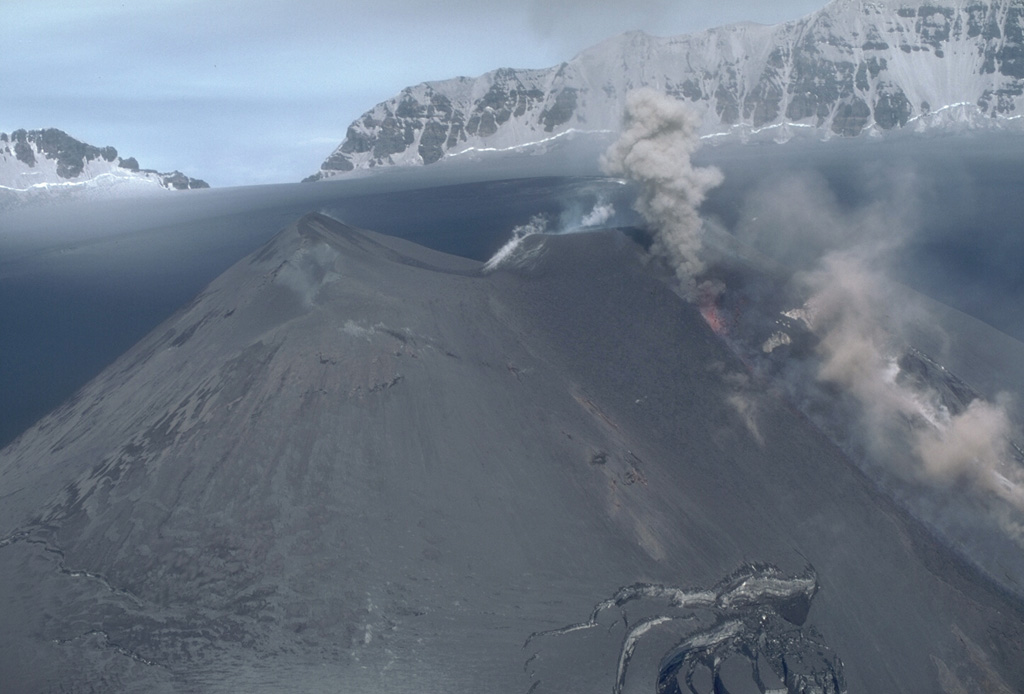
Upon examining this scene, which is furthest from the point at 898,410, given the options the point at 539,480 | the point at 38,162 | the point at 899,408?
the point at 38,162

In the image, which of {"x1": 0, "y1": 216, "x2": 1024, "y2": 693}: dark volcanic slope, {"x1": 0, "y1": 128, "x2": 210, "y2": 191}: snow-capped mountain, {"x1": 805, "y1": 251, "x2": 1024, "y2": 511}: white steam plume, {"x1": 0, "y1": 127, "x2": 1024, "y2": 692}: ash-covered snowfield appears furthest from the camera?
{"x1": 0, "y1": 128, "x2": 210, "y2": 191}: snow-capped mountain

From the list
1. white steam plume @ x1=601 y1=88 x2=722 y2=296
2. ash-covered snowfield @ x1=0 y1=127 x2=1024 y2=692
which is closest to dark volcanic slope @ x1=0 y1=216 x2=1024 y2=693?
ash-covered snowfield @ x1=0 y1=127 x2=1024 y2=692

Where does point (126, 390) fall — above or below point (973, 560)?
above

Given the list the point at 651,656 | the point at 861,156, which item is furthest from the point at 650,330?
the point at 861,156

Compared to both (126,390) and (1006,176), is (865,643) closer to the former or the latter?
(126,390)

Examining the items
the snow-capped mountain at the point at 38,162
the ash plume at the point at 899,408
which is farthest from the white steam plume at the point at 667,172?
the snow-capped mountain at the point at 38,162

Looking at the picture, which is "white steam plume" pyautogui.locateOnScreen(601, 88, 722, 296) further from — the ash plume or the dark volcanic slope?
the dark volcanic slope
